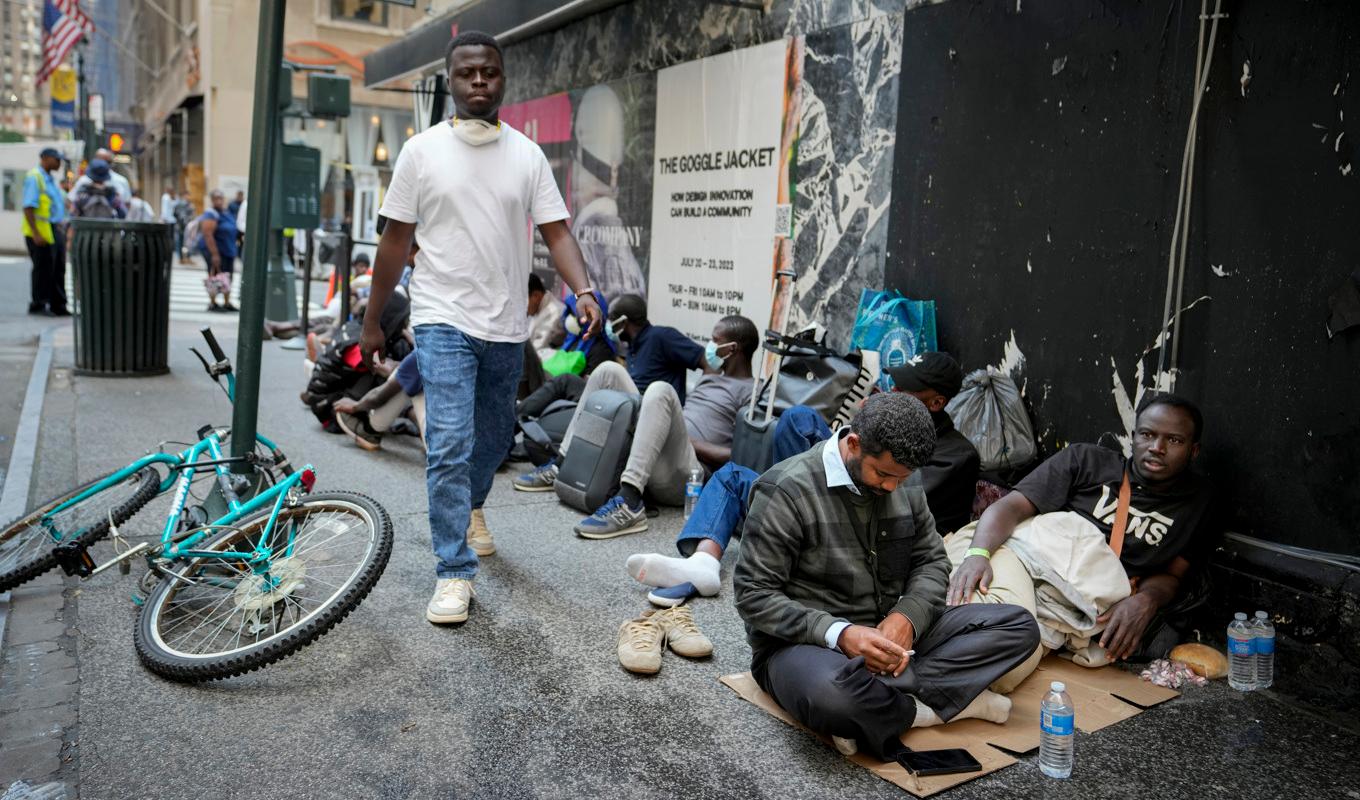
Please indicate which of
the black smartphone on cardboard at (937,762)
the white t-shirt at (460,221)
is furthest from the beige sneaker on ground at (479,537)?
the black smartphone on cardboard at (937,762)

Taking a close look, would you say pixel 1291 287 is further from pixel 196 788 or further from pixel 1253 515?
pixel 196 788

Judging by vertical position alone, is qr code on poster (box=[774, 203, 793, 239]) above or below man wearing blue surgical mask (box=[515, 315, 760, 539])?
above

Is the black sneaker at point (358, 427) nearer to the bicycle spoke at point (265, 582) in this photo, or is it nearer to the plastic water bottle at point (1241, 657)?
the bicycle spoke at point (265, 582)

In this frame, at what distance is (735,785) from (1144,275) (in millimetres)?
2898

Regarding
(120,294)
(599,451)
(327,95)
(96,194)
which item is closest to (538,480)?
(599,451)

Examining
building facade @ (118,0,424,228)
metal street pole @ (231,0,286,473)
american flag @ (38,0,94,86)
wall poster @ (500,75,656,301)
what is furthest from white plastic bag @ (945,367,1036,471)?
american flag @ (38,0,94,86)

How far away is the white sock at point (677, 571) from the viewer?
4293 millimetres

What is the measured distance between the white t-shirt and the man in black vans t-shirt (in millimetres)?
2100

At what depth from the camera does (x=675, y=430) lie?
19.4 feet

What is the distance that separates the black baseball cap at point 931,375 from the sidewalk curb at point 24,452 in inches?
145

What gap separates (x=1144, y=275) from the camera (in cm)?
471

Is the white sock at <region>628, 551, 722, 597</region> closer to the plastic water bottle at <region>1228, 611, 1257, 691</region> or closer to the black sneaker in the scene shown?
the plastic water bottle at <region>1228, 611, 1257, 691</region>

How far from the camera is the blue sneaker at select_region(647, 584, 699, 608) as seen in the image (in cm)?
449

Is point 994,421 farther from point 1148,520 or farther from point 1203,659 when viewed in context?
point 1203,659
